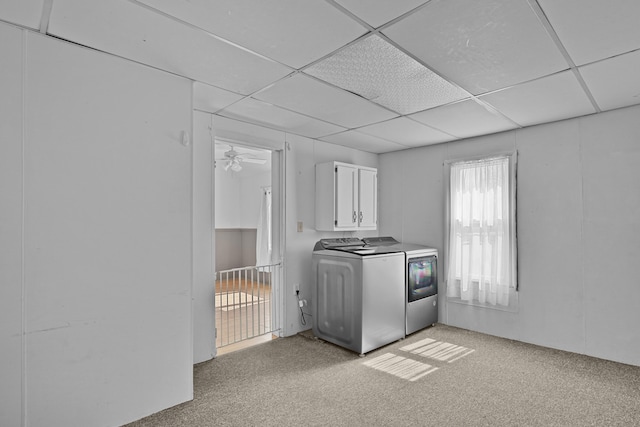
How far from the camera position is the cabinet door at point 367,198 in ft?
14.2

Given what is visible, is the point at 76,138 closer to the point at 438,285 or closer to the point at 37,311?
the point at 37,311

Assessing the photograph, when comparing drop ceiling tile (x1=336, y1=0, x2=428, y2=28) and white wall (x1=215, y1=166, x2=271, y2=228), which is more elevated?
drop ceiling tile (x1=336, y1=0, x2=428, y2=28)

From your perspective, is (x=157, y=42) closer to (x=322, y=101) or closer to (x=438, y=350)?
(x=322, y=101)

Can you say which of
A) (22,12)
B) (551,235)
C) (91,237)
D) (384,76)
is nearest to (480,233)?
(551,235)

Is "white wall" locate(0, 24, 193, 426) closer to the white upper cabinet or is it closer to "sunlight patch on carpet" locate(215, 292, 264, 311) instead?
"sunlight patch on carpet" locate(215, 292, 264, 311)

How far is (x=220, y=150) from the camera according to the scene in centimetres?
600

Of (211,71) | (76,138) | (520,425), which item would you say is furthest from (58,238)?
(520,425)

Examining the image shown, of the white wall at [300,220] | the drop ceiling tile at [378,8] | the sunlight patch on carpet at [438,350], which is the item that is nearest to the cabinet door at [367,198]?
the white wall at [300,220]

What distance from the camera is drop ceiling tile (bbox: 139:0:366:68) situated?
1602 mm

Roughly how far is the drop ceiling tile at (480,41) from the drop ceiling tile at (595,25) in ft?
0.24

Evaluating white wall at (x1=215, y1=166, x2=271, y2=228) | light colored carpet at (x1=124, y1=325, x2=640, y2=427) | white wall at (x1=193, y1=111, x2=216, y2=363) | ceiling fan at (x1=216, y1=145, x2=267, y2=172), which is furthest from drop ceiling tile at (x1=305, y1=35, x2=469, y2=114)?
white wall at (x1=215, y1=166, x2=271, y2=228)

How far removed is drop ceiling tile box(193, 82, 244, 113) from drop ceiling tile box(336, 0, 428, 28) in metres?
1.39

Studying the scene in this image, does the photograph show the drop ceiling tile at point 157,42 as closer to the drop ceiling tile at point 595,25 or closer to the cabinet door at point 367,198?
the drop ceiling tile at point 595,25

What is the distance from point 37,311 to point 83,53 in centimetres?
155
